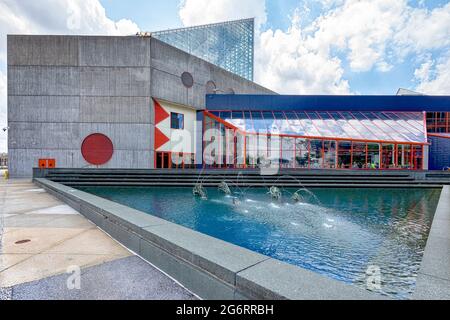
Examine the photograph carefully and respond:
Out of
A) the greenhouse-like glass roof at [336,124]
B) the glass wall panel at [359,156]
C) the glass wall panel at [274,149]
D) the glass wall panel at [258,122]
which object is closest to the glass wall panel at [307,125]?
the greenhouse-like glass roof at [336,124]

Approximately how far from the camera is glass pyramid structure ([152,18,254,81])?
78000mm

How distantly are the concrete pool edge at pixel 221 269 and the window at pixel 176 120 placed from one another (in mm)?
20751

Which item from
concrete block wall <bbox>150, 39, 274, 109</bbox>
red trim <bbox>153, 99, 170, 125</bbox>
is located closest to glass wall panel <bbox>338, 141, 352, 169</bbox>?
concrete block wall <bbox>150, 39, 274, 109</bbox>

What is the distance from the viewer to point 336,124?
76.4ft

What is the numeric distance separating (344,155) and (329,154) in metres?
1.31

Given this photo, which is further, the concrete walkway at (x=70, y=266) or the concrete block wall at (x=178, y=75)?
the concrete block wall at (x=178, y=75)

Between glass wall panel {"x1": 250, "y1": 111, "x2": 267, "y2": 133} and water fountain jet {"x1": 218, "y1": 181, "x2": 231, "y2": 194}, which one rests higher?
glass wall panel {"x1": 250, "y1": 111, "x2": 267, "y2": 133}

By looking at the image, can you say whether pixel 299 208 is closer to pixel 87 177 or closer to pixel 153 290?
pixel 153 290

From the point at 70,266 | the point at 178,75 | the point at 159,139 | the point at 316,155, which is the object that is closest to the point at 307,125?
the point at 316,155

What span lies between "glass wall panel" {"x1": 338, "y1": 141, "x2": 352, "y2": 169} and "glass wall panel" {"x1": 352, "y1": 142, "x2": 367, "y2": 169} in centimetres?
36

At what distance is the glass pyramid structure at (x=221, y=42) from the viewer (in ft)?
256

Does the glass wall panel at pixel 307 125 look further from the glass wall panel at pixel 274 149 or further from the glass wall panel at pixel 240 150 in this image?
the glass wall panel at pixel 240 150

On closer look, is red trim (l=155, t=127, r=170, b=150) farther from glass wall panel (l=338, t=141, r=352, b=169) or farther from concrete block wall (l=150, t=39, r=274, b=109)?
glass wall panel (l=338, t=141, r=352, b=169)
